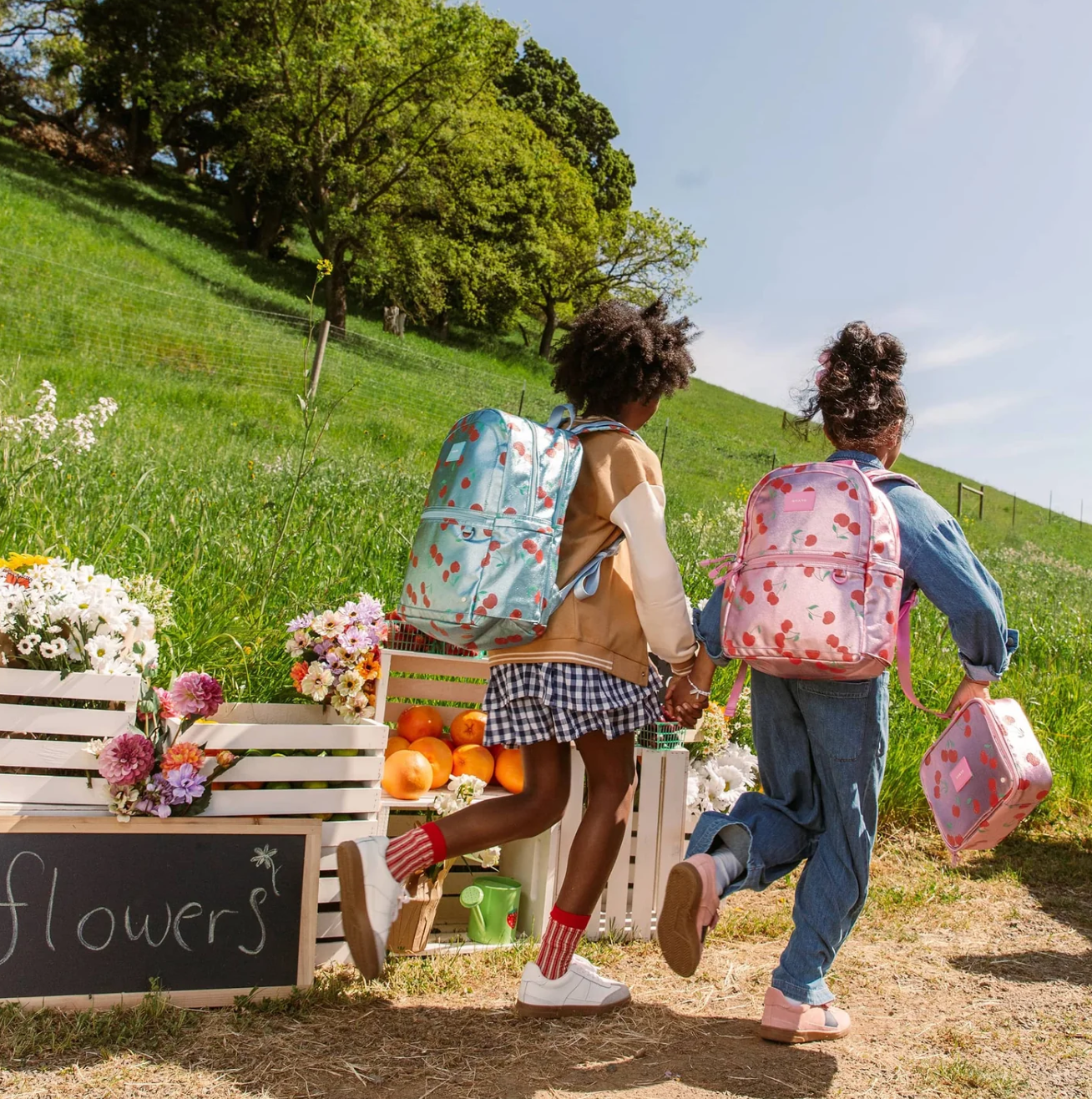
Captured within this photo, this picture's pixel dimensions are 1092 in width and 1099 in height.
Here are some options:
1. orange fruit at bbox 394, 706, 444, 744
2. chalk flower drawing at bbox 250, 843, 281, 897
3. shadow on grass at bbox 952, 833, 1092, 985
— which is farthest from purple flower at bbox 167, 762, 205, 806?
shadow on grass at bbox 952, 833, 1092, 985

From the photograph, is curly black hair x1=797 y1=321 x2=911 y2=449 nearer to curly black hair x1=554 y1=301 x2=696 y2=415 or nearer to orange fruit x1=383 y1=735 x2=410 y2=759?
curly black hair x1=554 y1=301 x2=696 y2=415

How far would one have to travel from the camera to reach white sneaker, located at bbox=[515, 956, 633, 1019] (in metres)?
2.69

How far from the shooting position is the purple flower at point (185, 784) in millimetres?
2688

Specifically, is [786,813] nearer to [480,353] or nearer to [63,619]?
[63,619]

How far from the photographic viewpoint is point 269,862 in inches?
110

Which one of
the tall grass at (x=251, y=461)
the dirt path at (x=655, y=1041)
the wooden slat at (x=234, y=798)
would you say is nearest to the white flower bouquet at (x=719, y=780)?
the dirt path at (x=655, y=1041)

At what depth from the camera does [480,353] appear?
3444 cm

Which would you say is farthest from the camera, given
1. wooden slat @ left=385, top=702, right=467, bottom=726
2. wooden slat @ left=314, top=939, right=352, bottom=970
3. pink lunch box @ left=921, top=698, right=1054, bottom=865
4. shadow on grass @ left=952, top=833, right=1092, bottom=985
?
wooden slat @ left=385, top=702, right=467, bottom=726

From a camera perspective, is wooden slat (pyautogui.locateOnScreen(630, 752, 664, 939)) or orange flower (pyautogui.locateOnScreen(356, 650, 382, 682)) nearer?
orange flower (pyautogui.locateOnScreen(356, 650, 382, 682))

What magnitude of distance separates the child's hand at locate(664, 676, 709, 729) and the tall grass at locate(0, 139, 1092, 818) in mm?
1712

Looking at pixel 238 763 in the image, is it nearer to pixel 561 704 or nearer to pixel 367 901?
pixel 367 901

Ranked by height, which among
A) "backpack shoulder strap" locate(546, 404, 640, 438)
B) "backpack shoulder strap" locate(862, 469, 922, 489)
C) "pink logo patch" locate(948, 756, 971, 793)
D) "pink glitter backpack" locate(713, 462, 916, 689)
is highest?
"backpack shoulder strap" locate(546, 404, 640, 438)

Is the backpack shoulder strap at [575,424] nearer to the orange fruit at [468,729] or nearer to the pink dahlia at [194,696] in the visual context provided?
the pink dahlia at [194,696]

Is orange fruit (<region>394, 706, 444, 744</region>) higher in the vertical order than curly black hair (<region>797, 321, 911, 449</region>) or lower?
lower
